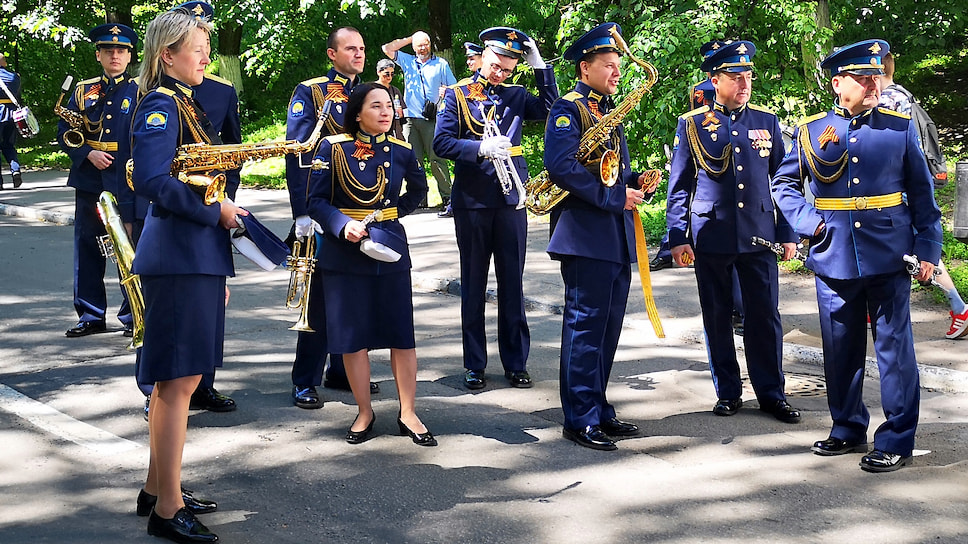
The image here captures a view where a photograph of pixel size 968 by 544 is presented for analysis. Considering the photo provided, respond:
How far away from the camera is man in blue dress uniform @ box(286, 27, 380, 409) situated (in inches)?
262

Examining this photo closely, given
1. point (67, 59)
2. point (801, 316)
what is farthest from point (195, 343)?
point (67, 59)

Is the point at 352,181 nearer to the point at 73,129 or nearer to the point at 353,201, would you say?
the point at 353,201

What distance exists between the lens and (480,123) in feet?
23.9

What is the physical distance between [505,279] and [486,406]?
93cm

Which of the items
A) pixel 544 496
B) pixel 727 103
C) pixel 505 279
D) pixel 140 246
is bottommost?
pixel 544 496

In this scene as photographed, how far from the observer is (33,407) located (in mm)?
6812

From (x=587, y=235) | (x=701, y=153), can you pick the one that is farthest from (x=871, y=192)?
(x=587, y=235)

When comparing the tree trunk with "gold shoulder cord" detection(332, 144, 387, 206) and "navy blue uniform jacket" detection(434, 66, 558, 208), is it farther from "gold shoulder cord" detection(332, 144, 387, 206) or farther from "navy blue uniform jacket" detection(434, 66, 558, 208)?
"gold shoulder cord" detection(332, 144, 387, 206)

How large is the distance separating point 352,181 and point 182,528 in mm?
2141

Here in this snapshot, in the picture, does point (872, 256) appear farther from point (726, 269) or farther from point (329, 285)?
point (329, 285)

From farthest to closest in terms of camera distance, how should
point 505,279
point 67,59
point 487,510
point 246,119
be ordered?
1. point 67,59
2. point 246,119
3. point 505,279
4. point 487,510

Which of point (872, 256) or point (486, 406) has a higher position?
point (872, 256)

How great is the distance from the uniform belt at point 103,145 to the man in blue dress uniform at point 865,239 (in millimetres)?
4944

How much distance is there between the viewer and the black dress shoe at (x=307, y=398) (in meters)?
6.79
